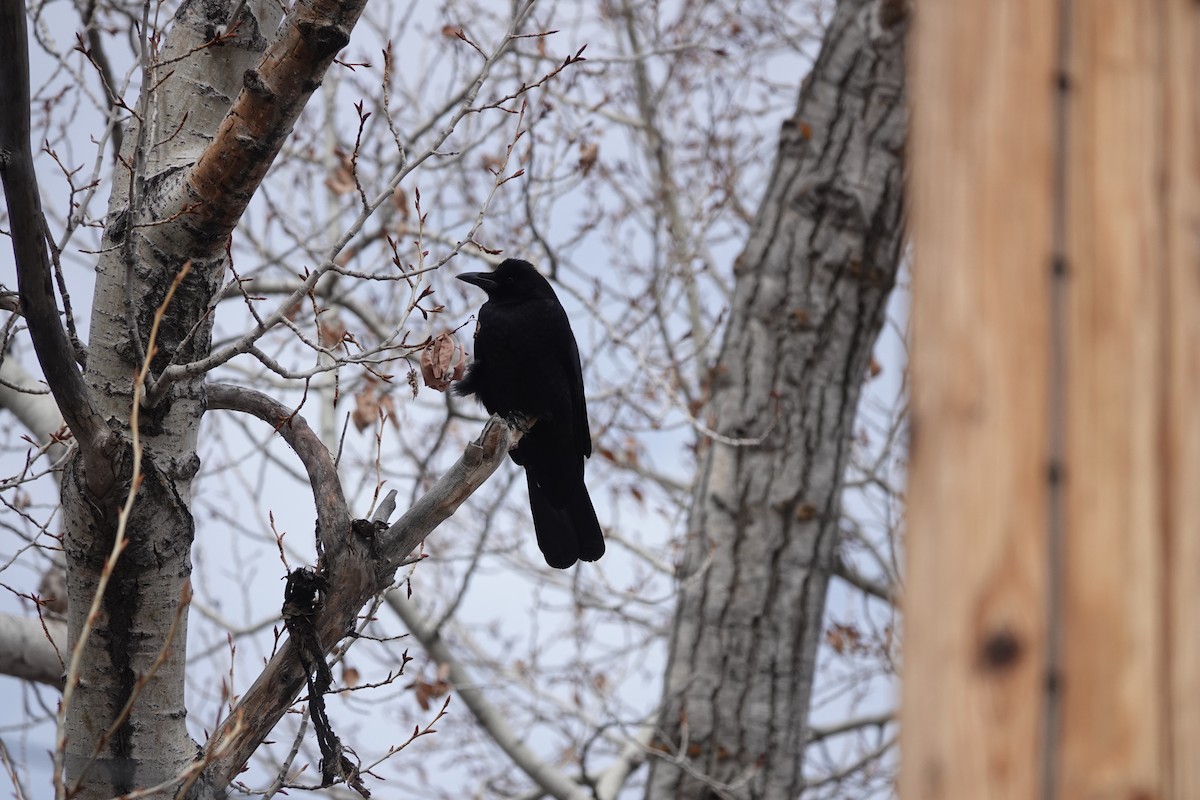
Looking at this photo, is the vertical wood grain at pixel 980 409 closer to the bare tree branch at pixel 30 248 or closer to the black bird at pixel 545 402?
the bare tree branch at pixel 30 248

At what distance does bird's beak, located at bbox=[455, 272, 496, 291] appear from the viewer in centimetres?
490

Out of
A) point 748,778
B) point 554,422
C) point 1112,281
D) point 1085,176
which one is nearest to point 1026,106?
point 1085,176

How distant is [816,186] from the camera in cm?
549

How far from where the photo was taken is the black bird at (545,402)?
15.0ft

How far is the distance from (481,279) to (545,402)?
2.30ft

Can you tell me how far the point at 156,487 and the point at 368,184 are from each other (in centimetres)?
502

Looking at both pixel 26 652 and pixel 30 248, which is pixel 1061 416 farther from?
pixel 26 652

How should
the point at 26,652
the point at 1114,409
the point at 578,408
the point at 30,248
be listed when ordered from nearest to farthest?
the point at 1114,409 < the point at 30,248 < the point at 26,652 < the point at 578,408

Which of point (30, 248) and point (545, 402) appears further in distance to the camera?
point (545, 402)

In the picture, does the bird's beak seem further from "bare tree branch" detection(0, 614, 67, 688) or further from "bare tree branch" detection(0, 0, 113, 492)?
"bare tree branch" detection(0, 0, 113, 492)

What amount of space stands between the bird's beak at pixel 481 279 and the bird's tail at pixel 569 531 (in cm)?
105

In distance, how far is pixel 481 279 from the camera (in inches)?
194

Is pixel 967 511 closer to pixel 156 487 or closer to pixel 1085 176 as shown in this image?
pixel 1085 176

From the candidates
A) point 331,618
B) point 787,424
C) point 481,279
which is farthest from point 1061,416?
point 787,424
